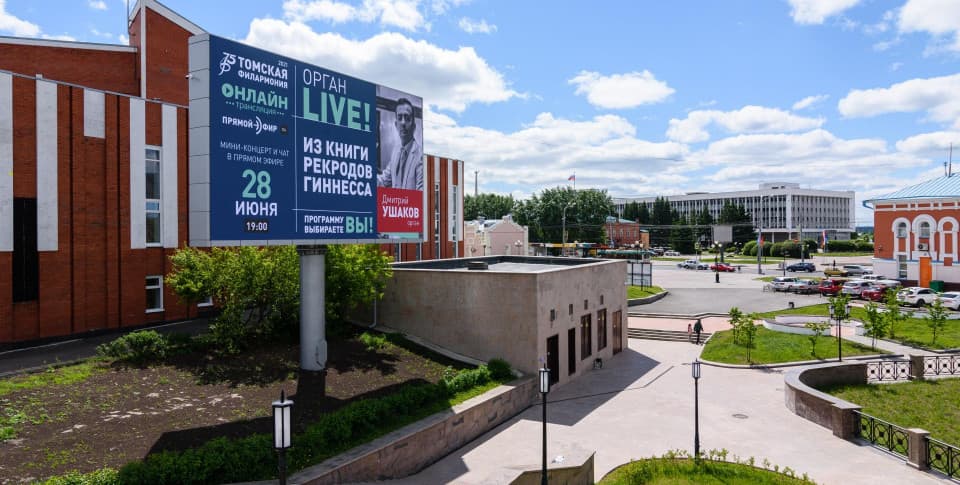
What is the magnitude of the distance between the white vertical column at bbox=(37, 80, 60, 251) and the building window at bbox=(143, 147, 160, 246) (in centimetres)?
360

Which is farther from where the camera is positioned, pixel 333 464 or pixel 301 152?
pixel 301 152

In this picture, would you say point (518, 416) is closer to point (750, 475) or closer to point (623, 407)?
point (623, 407)

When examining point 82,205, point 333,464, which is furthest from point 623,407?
point 82,205

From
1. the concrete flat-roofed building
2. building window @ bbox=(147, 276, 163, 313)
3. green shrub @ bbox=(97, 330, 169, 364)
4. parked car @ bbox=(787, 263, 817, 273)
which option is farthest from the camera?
parked car @ bbox=(787, 263, 817, 273)

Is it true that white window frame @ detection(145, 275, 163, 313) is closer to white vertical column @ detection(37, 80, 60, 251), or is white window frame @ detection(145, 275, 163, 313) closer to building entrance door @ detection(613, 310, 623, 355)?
white vertical column @ detection(37, 80, 60, 251)

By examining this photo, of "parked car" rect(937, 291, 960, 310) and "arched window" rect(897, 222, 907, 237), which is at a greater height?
"arched window" rect(897, 222, 907, 237)

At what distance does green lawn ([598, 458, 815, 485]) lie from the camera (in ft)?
46.2

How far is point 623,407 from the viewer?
840 inches

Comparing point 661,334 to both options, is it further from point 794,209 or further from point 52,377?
point 794,209

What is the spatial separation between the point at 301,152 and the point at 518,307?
31.4 feet

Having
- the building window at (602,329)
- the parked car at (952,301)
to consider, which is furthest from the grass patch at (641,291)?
the parked car at (952,301)

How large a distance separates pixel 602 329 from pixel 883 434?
13.3 meters

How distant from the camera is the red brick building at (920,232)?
50438mm

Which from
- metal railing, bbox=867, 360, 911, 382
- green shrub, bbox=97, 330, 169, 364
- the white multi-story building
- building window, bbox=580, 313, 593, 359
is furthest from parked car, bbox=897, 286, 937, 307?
the white multi-story building
